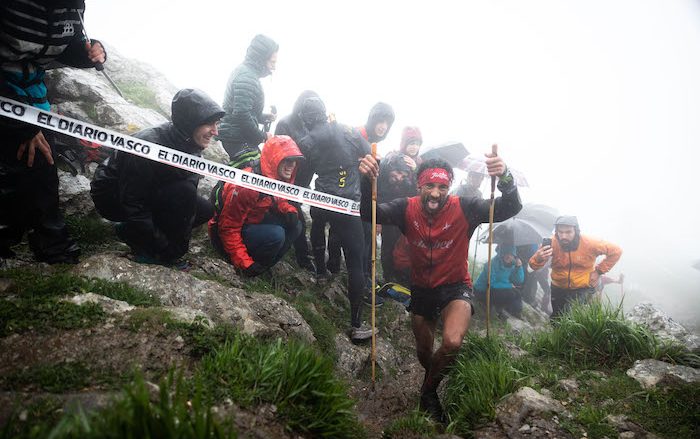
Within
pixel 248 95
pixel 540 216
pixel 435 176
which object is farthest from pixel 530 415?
pixel 540 216

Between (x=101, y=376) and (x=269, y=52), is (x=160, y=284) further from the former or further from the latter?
(x=269, y=52)

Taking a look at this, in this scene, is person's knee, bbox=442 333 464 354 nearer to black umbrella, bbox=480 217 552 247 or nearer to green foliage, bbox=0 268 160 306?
green foliage, bbox=0 268 160 306

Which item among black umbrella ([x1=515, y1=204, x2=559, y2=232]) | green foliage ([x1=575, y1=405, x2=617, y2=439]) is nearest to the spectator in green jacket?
green foliage ([x1=575, y1=405, x2=617, y2=439])

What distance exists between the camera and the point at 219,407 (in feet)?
7.52

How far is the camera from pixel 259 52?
21.6 feet

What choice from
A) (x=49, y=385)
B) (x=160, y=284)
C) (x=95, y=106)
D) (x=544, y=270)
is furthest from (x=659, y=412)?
(x=544, y=270)

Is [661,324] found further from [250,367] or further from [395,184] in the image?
[250,367]

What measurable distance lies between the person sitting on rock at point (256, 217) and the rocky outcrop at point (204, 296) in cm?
76

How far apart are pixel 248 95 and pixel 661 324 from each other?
908 centimetres

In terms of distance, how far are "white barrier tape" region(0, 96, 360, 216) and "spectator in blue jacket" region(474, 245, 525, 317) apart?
4884 millimetres

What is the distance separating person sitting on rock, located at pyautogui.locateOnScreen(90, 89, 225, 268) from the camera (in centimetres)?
409

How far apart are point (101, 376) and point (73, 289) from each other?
1338 mm

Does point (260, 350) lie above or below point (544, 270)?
above

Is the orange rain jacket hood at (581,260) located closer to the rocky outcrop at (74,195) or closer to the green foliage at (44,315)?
the green foliage at (44,315)
